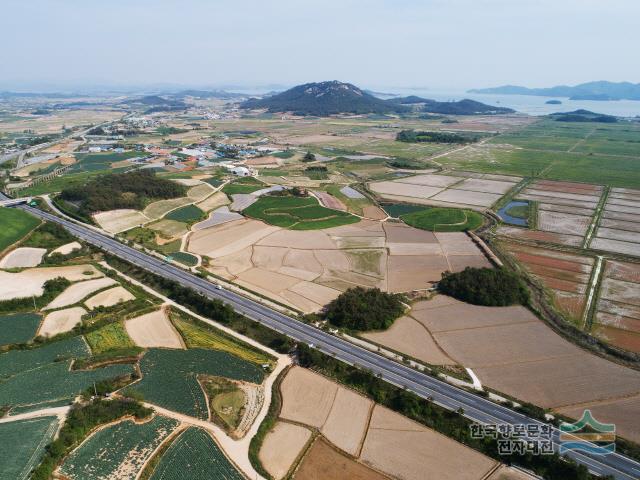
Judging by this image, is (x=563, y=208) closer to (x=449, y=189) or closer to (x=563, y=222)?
(x=563, y=222)

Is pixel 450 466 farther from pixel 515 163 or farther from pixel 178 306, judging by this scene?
pixel 515 163

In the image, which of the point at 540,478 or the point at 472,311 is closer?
the point at 540,478

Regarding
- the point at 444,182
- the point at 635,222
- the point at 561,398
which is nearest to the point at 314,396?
the point at 561,398

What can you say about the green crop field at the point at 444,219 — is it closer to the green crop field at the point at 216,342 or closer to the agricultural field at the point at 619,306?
the agricultural field at the point at 619,306

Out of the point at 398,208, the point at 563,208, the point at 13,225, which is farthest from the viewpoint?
the point at 563,208

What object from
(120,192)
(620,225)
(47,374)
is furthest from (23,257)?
(620,225)

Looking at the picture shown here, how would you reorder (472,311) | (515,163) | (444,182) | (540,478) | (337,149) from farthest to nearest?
(337,149) < (515,163) < (444,182) < (472,311) < (540,478)

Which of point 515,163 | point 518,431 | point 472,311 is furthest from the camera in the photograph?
point 515,163
